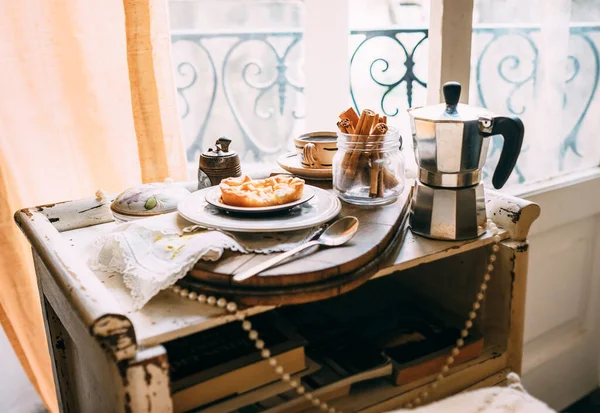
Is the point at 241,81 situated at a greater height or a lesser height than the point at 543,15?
lesser

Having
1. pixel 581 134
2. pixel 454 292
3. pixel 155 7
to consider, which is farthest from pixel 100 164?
pixel 581 134

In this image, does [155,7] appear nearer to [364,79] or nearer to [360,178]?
[360,178]

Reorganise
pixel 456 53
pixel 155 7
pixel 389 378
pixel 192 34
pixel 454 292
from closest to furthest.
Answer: pixel 389 378
pixel 454 292
pixel 155 7
pixel 456 53
pixel 192 34

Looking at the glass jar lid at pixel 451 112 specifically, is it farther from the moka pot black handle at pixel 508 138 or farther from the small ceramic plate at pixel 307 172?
the small ceramic plate at pixel 307 172

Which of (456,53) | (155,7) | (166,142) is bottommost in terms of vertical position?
(166,142)

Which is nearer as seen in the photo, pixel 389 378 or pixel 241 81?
pixel 389 378

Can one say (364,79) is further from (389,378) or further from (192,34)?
(389,378)

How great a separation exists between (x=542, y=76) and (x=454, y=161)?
94cm

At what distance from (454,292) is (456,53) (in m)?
0.61

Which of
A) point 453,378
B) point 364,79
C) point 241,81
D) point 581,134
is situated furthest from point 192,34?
point 581,134

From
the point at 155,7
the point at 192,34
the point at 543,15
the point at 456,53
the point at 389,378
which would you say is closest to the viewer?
the point at 389,378

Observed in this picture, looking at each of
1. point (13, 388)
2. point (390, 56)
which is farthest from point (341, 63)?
point (13, 388)

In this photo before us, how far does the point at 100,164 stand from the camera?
109 centimetres

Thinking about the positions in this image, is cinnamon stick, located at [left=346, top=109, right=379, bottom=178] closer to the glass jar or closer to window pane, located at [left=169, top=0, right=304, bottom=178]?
the glass jar
